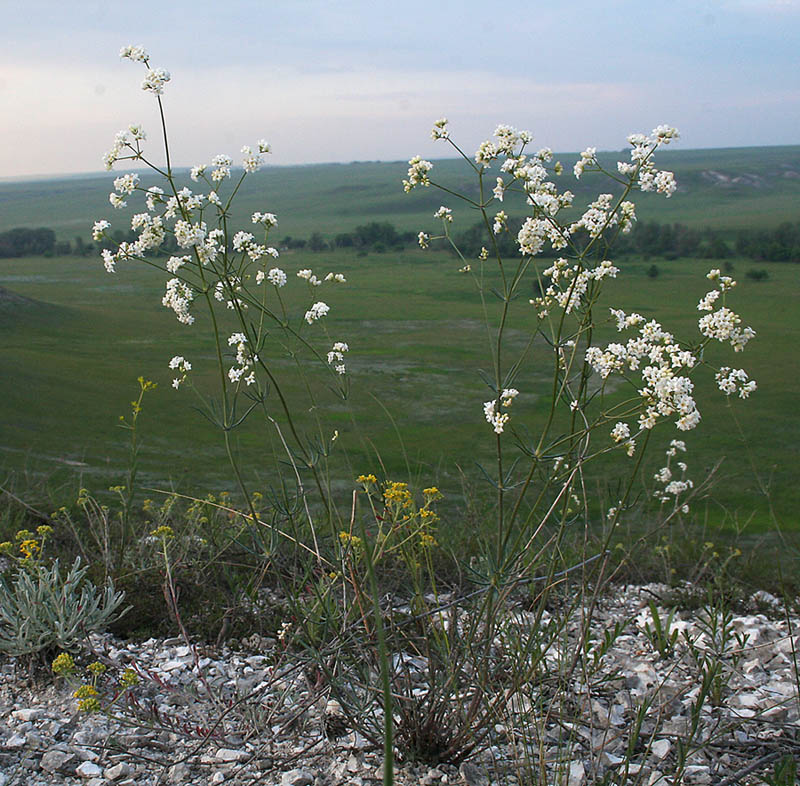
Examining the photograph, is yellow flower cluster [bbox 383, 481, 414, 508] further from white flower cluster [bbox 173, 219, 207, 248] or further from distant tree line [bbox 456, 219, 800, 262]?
distant tree line [bbox 456, 219, 800, 262]

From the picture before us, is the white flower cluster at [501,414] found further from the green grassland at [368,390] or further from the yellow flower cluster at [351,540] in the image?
the yellow flower cluster at [351,540]

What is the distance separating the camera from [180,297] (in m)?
2.77

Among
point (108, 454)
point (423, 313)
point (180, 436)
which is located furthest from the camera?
point (423, 313)

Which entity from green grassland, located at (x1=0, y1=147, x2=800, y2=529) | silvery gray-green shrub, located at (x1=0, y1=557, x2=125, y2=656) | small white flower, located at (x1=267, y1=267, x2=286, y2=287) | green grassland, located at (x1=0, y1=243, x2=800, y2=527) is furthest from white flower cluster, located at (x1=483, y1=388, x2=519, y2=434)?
silvery gray-green shrub, located at (x1=0, y1=557, x2=125, y2=656)

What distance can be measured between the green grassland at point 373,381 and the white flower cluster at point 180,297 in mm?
527

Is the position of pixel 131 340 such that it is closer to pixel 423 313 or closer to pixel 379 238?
pixel 423 313

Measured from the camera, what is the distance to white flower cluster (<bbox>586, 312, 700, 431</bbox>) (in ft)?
7.27

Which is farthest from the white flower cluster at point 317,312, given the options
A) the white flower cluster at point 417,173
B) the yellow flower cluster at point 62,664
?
the yellow flower cluster at point 62,664

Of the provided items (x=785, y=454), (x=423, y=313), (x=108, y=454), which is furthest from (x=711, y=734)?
(x=423, y=313)

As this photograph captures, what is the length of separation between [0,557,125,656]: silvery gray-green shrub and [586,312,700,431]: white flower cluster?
1915 millimetres

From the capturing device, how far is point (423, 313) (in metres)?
19.5

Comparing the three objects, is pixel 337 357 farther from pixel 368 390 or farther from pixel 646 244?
pixel 646 244

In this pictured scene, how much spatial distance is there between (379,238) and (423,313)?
15.7m

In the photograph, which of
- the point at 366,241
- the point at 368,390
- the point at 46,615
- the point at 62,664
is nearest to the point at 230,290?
the point at 62,664
